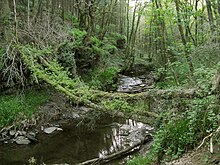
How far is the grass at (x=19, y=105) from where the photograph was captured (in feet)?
36.0

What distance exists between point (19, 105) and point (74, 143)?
11.7 ft

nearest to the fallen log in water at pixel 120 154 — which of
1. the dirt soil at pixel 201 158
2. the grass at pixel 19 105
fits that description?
the dirt soil at pixel 201 158

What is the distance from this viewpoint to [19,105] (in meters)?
11.8

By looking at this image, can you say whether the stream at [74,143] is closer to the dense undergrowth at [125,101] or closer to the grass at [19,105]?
the grass at [19,105]

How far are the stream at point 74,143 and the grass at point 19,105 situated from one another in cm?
105

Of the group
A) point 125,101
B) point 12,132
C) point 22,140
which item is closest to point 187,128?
point 125,101

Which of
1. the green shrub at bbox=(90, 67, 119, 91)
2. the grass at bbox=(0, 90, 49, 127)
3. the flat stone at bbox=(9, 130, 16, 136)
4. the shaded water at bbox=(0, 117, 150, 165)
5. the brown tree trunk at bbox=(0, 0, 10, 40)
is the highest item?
the brown tree trunk at bbox=(0, 0, 10, 40)

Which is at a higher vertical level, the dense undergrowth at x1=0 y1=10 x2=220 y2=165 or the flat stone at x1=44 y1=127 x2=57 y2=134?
the dense undergrowth at x1=0 y1=10 x2=220 y2=165

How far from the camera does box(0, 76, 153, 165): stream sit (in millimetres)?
8625

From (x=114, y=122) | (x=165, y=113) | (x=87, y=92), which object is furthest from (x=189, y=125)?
(x=114, y=122)

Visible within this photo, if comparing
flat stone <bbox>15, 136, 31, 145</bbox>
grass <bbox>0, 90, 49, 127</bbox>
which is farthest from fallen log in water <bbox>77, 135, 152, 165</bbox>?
grass <bbox>0, 90, 49, 127</bbox>

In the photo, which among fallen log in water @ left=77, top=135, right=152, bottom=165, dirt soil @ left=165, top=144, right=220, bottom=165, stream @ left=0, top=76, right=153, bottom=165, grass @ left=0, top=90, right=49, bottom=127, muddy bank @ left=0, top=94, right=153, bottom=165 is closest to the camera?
dirt soil @ left=165, top=144, right=220, bottom=165

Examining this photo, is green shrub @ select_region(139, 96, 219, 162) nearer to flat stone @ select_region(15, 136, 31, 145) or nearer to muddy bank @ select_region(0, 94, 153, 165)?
muddy bank @ select_region(0, 94, 153, 165)

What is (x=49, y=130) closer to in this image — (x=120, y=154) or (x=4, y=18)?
(x=120, y=154)
